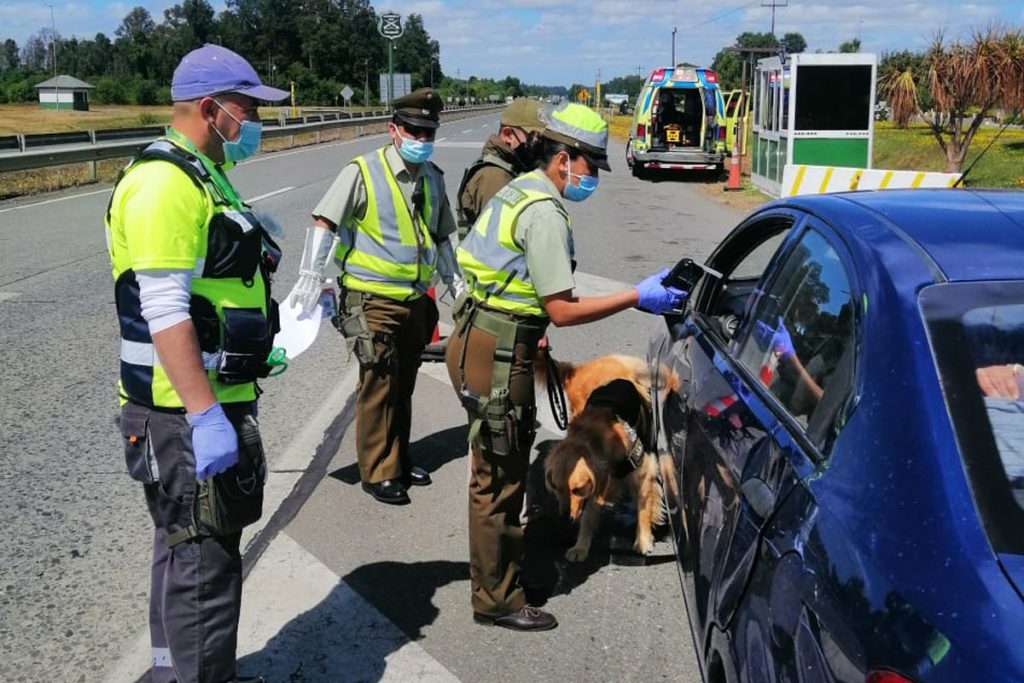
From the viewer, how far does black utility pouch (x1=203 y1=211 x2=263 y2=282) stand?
8.41ft

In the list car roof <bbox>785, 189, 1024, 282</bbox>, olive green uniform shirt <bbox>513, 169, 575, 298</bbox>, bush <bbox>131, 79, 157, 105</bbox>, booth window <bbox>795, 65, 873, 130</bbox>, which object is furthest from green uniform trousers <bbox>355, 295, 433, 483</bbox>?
bush <bbox>131, 79, 157, 105</bbox>

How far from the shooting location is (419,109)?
4801 millimetres

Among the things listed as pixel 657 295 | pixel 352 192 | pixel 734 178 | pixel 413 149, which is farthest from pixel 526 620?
pixel 734 178

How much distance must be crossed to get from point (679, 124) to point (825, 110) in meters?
9.14

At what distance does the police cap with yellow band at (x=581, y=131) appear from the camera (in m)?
3.39

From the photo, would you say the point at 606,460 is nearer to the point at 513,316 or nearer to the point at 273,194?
the point at 513,316

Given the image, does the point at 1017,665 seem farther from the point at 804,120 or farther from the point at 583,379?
the point at 804,120

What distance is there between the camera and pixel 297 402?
6336mm

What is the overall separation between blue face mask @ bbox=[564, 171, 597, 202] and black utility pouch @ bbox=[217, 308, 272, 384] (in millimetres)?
1292

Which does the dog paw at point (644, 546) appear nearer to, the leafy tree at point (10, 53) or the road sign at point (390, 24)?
the road sign at point (390, 24)

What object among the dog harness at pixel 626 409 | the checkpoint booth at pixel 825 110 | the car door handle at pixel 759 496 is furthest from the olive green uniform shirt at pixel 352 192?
the checkpoint booth at pixel 825 110

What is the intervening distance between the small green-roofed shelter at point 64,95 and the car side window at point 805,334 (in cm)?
9398

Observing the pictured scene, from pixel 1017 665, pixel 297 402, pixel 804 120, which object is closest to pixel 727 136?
pixel 804 120

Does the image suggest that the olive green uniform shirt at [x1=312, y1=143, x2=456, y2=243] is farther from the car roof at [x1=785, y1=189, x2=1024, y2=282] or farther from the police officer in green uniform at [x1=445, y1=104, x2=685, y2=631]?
the car roof at [x1=785, y1=189, x2=1024, y2=282]
